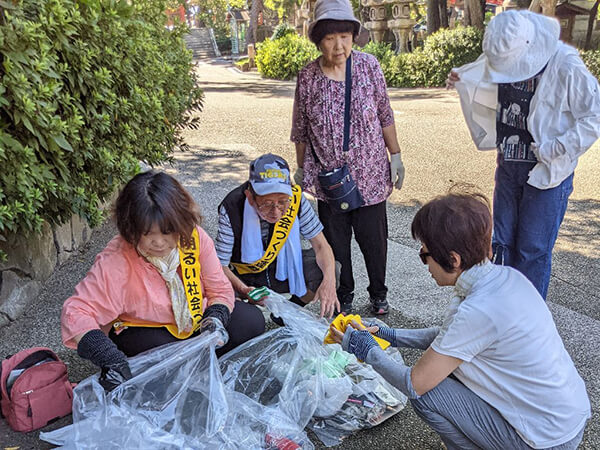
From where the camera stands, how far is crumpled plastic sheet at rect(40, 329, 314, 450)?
1.98 metres

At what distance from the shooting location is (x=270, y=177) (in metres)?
2.58

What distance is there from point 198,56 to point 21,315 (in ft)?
109

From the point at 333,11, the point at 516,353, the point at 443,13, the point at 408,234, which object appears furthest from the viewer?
the point at 443,13

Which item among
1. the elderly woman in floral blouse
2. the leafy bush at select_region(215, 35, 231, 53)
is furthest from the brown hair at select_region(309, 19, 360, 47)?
the leafy bush at select_region(215, 35, 231, 53)

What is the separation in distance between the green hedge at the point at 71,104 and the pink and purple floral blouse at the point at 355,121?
1059 millimetres

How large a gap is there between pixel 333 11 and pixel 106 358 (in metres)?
2.02

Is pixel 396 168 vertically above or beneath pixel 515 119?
beneath

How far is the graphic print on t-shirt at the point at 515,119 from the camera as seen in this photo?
2770mm

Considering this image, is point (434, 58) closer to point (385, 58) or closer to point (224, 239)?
point (385, 58)

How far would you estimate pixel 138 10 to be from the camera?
373cm

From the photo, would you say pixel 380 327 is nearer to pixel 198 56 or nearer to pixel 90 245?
pixel 90 245

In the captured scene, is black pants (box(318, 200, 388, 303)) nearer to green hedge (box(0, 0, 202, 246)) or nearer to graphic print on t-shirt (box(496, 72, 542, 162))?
graphic print on t-shirt (box(496, 72, 542, 162))

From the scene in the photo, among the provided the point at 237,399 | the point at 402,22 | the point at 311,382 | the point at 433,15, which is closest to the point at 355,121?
the point at 311,382

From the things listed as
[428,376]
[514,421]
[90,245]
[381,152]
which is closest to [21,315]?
[90,245]
